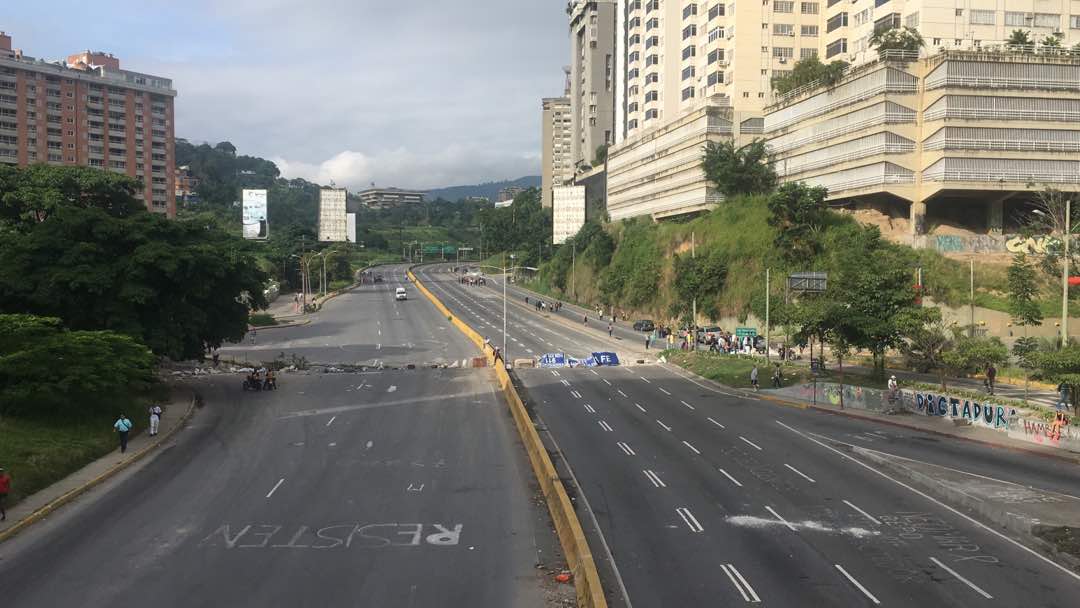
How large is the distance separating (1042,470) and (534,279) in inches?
5148

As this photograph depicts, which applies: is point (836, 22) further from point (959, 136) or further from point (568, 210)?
point (568, 210)

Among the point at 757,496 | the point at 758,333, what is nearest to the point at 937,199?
the point at 758,333

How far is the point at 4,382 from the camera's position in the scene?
32750 millimetres

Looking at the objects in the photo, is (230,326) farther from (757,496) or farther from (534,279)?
(534,279)

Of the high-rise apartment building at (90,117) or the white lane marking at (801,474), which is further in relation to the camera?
the high-rise apartment building at (90,117)

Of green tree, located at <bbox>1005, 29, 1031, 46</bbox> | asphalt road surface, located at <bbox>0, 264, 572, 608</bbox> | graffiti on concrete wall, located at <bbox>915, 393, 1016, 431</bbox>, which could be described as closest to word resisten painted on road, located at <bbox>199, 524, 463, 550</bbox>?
asphalt road surface, located at <bbox>0, 264, 572, 608</bbox>

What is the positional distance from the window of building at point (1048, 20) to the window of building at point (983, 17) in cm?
396

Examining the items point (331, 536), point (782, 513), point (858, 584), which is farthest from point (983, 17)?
point (331, 536)

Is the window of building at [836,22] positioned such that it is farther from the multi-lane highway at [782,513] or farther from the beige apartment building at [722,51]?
the multi-lane highway at [782,513]

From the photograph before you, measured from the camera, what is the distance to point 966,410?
3644cm

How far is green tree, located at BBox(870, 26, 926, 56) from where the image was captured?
7106cm

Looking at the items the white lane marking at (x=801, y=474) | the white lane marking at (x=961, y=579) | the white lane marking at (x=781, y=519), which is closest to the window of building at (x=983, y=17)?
the white lane marking at (x=801, y=474)

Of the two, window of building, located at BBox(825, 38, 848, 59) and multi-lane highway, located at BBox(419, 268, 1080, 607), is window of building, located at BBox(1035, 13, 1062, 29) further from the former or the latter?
multi-lane highway, located at BBox(419, 268, 1080, 607)

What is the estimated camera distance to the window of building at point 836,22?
87.3m
